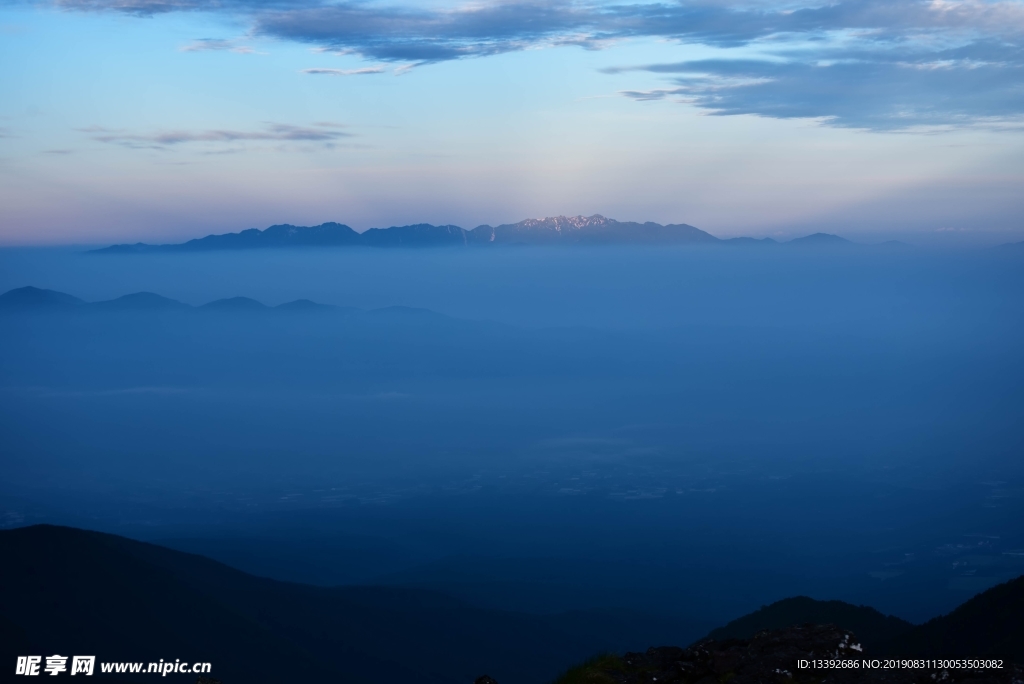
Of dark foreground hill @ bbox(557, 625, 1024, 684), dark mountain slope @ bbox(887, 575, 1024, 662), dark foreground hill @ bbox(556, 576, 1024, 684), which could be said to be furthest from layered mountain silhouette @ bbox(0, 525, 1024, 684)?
dark foreground hill @ bbox(557, 625, 1024, 684)

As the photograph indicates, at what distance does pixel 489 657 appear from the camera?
143750 millimetres

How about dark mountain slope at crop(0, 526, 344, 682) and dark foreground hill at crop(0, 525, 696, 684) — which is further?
dark foreground hill at crop(0, 525, 696, 684)

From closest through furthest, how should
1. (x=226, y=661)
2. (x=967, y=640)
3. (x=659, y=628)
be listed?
(x=967, y=640), (x=226, y=661), (x=659, y=628)

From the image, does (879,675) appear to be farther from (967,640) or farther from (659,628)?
(659,628)

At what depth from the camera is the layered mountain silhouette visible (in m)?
104

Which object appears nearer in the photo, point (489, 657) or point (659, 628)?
point (489, 657)

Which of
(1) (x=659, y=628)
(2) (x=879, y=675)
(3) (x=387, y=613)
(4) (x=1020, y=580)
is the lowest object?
(1) (x=659, y=628)

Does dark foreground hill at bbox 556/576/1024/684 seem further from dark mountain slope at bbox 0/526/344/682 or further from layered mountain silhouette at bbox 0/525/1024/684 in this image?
dark mountain slope at bbox 0/526/344/682

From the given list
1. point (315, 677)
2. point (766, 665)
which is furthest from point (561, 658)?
point (766, 665)

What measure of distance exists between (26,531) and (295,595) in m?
44.7

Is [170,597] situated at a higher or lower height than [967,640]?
lower

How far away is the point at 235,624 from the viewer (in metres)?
125

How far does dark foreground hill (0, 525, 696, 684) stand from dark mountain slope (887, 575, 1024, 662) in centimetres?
7429

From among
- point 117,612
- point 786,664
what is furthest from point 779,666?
point 117,612
